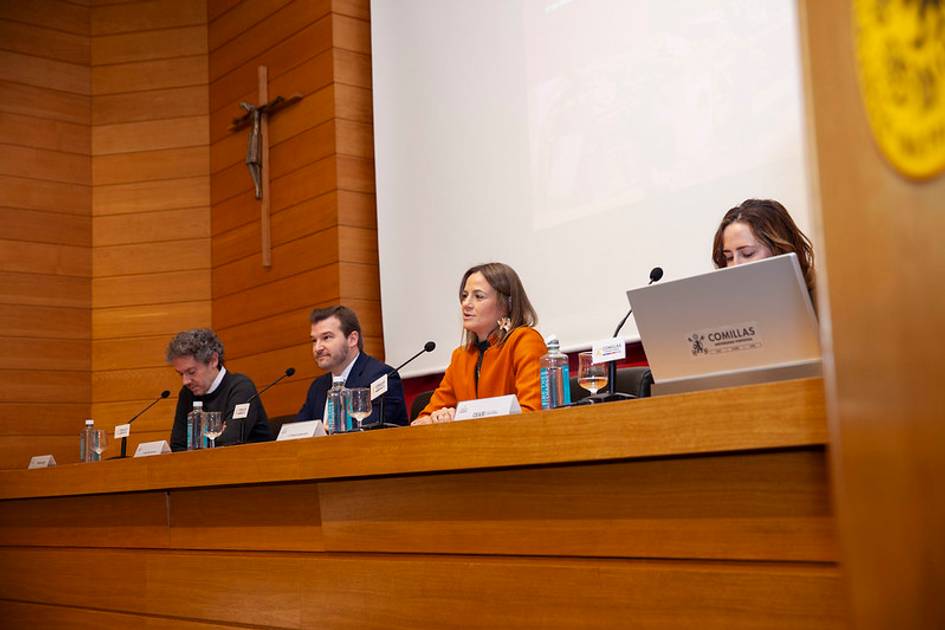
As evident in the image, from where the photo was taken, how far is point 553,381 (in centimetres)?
242

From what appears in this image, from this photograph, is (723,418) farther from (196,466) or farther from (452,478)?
(196,466)

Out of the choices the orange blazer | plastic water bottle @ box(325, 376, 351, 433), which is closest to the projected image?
the orange blazer

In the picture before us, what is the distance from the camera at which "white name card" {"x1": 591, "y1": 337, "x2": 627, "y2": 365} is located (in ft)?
7.39

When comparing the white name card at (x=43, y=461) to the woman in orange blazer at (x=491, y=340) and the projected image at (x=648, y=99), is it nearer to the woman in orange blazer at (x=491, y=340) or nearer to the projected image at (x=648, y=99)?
the woman in orange blazer at (x=491, y=340)

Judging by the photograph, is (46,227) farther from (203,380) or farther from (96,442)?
(96,442)

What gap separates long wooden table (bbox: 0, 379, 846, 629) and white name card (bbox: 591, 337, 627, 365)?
444 mm

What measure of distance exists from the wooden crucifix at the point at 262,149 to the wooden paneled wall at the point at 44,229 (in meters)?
1.12

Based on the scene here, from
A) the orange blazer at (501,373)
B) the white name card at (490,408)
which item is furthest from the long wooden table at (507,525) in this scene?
the orange blazer at (501,373)

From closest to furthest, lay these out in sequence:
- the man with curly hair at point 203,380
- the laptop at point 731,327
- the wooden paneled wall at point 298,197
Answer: the laptop at point 731,327, the man with curly hair at point 203,380, the wooden paneled wall at point 298,197

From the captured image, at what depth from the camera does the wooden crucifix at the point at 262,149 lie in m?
5.21

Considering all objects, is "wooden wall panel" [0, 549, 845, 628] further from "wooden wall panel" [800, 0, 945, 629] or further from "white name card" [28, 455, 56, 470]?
"white name card" [28, 455, 56, 470]

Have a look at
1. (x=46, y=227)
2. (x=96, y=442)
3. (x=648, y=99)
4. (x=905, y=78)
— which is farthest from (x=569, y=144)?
(x=905, y=78)

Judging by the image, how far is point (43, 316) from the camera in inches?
218

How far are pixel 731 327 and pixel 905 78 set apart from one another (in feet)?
3.04
